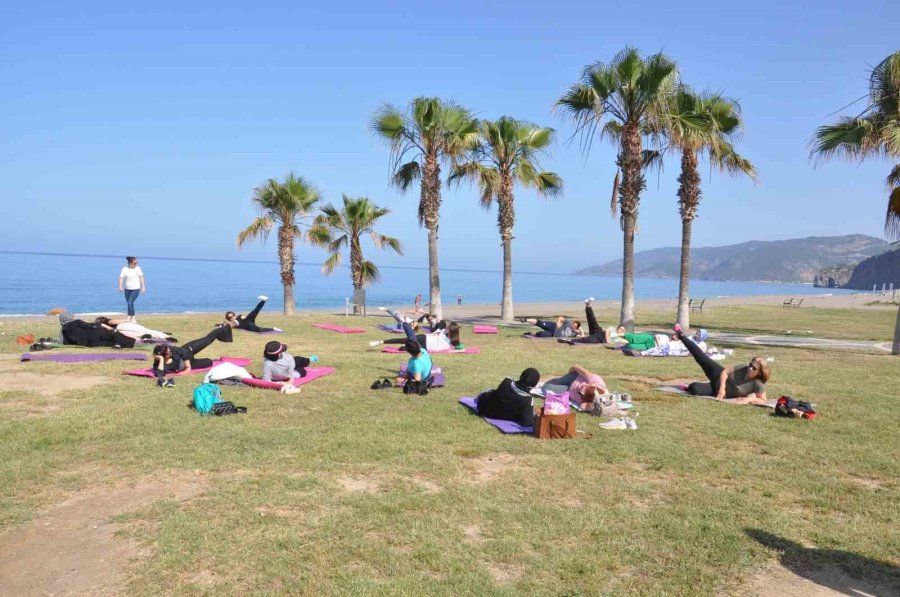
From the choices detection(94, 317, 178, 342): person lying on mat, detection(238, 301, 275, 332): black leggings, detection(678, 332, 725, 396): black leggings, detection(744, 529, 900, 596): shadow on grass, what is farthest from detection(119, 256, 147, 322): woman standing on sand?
detection(744, 529, 900, 596): shadow on grass

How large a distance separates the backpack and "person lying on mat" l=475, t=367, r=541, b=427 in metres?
3.85

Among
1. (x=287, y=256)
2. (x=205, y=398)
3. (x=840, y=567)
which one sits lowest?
(x=840, y=567)

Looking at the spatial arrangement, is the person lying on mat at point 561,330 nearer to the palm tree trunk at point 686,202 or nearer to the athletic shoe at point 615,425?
the palm tree trunk at point 686,202

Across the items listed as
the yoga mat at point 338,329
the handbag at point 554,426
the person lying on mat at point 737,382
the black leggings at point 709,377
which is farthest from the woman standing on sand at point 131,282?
the person lying on mat at point 737,382

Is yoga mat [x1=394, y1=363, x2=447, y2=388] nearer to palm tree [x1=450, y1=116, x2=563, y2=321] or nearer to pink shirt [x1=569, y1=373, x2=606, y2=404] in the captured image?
pink shirt [x1=569, y1=373, x2=606, y2=404]

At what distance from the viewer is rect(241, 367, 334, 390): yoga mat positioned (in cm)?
1088

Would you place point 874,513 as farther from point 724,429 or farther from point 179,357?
point 179,357

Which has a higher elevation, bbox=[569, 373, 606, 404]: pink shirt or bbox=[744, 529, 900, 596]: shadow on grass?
bbox=[569, 373, 606, 404]: pink shirt

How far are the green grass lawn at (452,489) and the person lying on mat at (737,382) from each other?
616 millimetres

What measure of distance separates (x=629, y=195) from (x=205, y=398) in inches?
656

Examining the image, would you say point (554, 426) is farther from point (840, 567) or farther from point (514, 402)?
point (840, 567)

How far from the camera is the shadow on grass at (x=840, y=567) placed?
14.7ft

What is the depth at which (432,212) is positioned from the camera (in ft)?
83.5

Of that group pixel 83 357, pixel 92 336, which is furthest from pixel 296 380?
pixel 92 336
